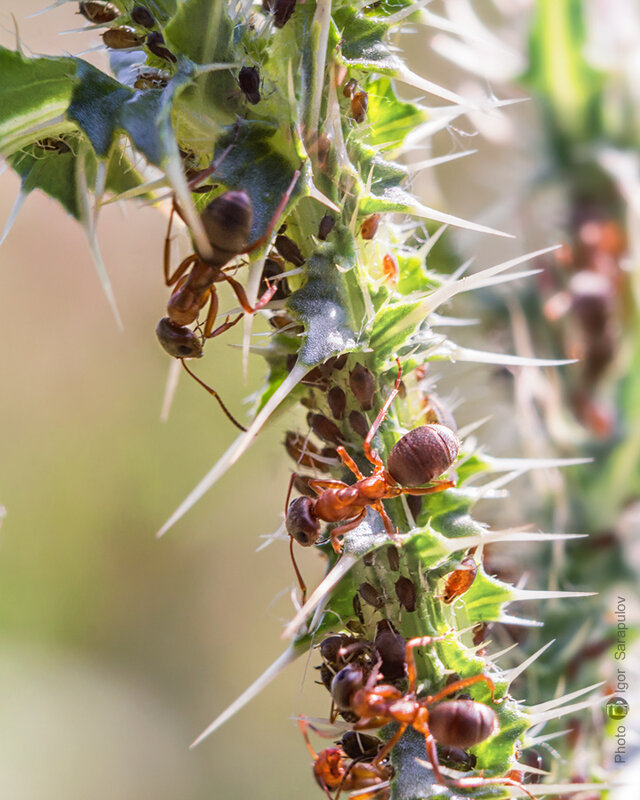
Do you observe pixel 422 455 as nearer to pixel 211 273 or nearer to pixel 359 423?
pixel 359 423

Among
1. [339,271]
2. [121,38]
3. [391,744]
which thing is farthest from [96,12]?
[391,744]

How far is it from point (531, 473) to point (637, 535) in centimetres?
32

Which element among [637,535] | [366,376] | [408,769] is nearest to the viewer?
[408,769]

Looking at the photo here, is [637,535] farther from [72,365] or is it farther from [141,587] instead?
[72,365]

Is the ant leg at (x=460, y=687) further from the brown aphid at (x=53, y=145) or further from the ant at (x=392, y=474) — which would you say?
the brown aphid at (x=53, y=145)

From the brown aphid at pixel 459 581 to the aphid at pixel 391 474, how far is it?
0.41 feet

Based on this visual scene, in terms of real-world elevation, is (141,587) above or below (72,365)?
below

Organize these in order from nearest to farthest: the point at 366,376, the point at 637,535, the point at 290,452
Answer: the point at 366,376, the point at 290,452, the point at 637,535

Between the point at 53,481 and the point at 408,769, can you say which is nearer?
the point at 408,769

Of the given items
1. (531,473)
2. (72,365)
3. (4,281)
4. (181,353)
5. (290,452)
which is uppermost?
(181,353)

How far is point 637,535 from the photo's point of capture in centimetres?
217

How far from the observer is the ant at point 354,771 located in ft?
4.37

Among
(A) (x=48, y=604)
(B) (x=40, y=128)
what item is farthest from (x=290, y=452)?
(A) (x=48, y=604)

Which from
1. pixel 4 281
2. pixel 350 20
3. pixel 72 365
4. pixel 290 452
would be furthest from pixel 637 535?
pixel 4 281
